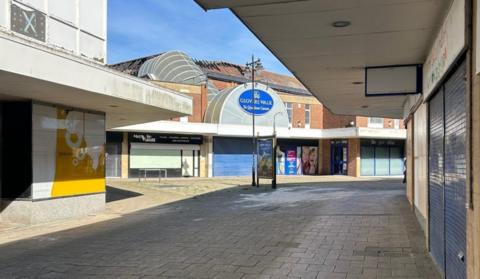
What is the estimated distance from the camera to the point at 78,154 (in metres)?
13.1

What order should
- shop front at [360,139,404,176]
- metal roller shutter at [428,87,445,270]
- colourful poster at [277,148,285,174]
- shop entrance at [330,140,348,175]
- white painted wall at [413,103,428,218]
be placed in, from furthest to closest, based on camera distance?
1. colourful poster at [277,148,285,174]
2. shop entrance at [330,140,348,175]
3. shop front at [360,139,404,176]
4. white painted wall at [413,103,428,218]
5. metal roller shutter at [428,87,445,270]

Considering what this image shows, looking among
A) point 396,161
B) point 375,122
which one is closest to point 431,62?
point 375,122

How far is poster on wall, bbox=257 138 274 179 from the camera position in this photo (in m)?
23.5

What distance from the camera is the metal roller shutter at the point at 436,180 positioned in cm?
615

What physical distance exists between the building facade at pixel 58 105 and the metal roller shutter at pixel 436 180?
6.60 metres

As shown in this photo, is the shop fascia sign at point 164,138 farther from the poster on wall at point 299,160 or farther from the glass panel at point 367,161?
the glass panel at point 367,161

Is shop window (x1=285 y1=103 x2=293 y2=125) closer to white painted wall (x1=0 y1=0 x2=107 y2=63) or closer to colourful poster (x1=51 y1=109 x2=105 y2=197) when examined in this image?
colourful poster (x1=51 y1=109 x2=105 y2=197)

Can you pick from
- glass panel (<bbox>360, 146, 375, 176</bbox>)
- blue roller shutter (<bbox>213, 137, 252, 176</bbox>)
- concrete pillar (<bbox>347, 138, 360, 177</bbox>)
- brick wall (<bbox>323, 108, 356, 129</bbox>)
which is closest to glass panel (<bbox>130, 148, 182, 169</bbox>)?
blue roller shutter (<bbox>213, 137, 252, 176</bbox>)

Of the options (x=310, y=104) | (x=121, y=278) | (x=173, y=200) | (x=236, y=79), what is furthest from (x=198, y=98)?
(x=121, y=278)

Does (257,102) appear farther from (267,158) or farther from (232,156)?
(267,158)

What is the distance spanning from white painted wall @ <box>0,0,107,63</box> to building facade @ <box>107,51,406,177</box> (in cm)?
1925

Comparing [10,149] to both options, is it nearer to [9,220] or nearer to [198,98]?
[9,220]

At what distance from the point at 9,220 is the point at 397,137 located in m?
32.5

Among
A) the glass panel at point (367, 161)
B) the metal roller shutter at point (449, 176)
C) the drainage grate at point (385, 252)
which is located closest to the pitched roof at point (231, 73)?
the glass panel at point (367, 161)
